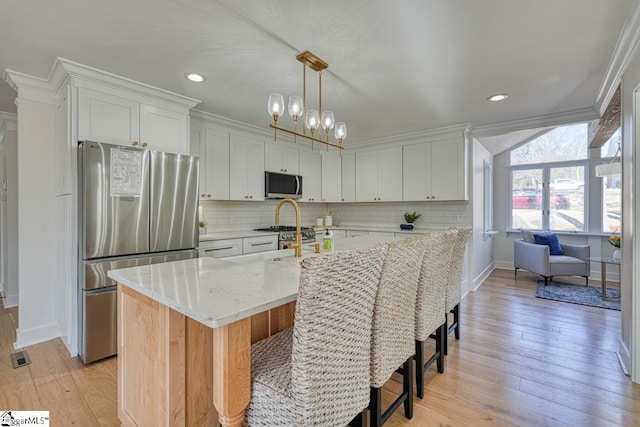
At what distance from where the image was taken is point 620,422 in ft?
5.72

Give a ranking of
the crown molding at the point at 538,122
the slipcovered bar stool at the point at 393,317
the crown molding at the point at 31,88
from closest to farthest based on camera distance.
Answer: the slipcovered bar stool at the point at 393,317
the crown molding at the point at 31,88
the crown molding at the point at 538,122

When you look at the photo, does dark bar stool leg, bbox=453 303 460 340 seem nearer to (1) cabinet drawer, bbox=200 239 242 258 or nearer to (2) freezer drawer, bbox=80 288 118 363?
(1) cabinet drawer, bbox=200 239 242 258

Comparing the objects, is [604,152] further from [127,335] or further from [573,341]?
[127,335]

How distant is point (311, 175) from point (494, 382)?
152 inches

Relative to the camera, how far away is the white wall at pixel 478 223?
4.41m

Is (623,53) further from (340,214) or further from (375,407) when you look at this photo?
(340,214)

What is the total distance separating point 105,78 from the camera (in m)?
2.50

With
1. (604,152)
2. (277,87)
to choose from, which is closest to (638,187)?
(277,87)

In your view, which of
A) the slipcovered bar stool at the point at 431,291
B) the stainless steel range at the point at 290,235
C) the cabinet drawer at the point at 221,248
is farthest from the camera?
the stainless steel range at the point at 290,235

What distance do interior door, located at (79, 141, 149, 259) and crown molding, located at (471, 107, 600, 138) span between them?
13.8ft

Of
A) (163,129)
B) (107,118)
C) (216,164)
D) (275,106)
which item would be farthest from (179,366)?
(216,164)

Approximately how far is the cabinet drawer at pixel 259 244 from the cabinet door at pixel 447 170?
243 cm

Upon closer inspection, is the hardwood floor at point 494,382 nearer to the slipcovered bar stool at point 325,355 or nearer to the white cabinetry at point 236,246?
the slipcovered bar stool at point 325,355

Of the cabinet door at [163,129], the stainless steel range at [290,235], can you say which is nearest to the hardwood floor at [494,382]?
the cabinet door at [163,129]
